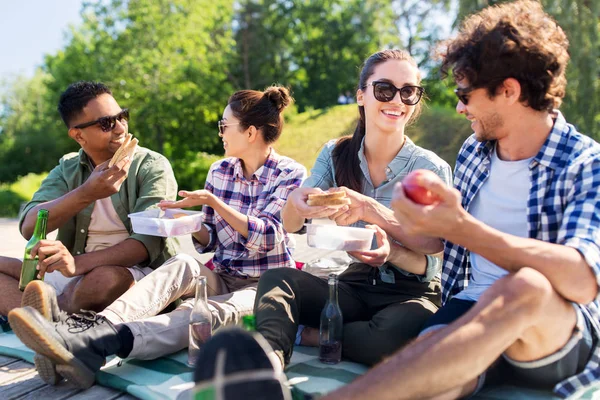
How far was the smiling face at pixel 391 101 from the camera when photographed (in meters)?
3.30

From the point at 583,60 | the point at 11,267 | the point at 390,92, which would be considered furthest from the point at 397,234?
the point at 583,60

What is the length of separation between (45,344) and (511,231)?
2170mm

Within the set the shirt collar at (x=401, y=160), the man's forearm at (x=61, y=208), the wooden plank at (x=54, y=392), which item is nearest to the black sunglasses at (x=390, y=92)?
the shirt collar at (x=401, y=160)

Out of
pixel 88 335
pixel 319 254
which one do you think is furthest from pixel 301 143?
pixel 88 335

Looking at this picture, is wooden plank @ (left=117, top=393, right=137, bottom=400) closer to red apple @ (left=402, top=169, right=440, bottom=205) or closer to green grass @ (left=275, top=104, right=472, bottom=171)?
red apple @ (left=402, top=169, right=440, bottom=205)

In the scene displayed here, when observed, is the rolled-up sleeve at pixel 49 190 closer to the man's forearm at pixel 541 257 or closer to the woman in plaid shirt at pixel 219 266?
the woman in plaid shirt at pixel 219 266

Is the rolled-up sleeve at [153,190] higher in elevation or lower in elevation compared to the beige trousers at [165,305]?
higher

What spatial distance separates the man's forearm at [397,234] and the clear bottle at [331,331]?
379mm

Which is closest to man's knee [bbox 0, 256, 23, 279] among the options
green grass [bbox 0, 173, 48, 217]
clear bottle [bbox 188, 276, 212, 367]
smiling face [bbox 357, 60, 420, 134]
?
clear bottle [bbox 188, 276, 212, 367]

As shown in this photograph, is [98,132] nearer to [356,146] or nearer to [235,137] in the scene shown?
[235,137]

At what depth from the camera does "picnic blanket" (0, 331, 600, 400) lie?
2.61 meters

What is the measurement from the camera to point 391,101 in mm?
3287

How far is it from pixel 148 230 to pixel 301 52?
34500mm

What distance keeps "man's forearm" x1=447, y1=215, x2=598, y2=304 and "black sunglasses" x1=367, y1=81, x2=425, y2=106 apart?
1.35m
